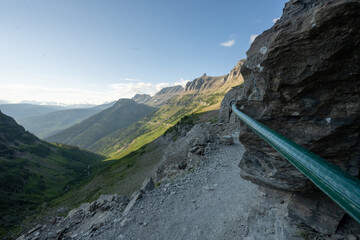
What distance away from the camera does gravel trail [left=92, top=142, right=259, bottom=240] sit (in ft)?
28.6

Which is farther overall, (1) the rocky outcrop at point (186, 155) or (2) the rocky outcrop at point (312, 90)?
(1) the rocky outcrop at point (186, 155)

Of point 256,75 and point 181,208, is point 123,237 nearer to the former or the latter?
point 181,208

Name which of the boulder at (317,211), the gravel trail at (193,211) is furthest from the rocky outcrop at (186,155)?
the boulder at (317,211)

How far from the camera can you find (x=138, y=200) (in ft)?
39.9

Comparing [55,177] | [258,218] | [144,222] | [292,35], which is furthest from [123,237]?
[55,177]

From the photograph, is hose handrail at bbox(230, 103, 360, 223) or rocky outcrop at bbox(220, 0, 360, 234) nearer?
hose handrail at bbox(230, 103, 360, 223)

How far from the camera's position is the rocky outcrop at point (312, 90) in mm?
3158

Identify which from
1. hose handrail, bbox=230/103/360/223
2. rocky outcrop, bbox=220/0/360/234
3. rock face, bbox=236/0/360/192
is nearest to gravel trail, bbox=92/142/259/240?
rocky outcrop, bbox=220/0/360/234

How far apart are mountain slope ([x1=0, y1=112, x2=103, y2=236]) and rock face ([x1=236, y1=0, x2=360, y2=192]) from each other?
291 feet

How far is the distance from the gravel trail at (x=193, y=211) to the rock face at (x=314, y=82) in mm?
5454

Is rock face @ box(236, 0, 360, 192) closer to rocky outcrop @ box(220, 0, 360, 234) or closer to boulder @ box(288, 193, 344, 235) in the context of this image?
rocky outcrop @ box(220, 0, 360, 234)

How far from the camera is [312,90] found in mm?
3881

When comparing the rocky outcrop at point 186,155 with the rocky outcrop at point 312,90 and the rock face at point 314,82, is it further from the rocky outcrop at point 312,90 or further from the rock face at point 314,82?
the rock face at point 314,82

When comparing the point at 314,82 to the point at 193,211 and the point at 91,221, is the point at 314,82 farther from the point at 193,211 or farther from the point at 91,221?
the point at 91,221
